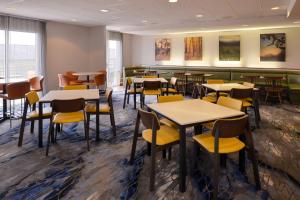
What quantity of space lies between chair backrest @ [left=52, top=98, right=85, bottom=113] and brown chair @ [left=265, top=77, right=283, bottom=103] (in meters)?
5.81

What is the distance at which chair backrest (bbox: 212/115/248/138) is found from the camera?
2039 millimetres

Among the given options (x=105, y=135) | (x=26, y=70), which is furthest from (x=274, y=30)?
(x=26, y=70)

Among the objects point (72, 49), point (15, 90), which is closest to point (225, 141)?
point (15, 90)

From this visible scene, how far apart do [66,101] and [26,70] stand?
4725 millimetres

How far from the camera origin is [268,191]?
227 centimetres

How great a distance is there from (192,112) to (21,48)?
6.19 metres

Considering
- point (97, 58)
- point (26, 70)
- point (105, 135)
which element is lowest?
point (105, 135)

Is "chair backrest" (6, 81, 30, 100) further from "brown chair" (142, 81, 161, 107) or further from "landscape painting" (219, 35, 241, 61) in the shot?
"landscape painting" (219, 35, 241, 61)

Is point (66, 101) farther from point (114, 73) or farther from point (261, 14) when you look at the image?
point (114, 73)

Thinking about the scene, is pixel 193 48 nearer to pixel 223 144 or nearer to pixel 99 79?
pixel 99 79

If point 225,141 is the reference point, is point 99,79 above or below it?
above

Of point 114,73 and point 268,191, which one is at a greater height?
point 114,73

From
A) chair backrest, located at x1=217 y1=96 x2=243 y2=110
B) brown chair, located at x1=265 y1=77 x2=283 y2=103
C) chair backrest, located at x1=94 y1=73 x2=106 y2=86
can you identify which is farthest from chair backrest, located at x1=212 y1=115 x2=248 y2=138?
chair backrest, located at x1=94 y1=73 x2=106 y2=86

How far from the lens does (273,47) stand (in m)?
7.89
